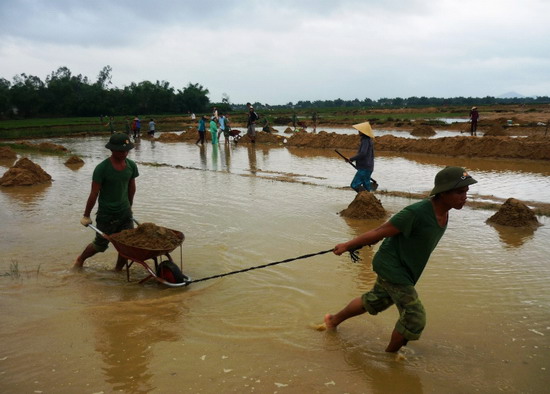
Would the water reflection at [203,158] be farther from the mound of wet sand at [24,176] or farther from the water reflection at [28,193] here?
the water reflection at [28,193]

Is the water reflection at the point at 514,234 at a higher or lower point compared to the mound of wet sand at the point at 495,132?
lower

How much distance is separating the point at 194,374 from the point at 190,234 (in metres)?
3.92

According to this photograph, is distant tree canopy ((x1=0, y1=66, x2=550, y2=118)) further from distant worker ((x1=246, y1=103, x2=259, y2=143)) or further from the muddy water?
the muddy water

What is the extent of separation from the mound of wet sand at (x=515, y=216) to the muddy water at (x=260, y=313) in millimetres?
203

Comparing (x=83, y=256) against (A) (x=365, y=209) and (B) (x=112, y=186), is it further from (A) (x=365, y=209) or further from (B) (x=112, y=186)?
(A) (x=365, y=209)

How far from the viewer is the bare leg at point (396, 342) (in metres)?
3.42

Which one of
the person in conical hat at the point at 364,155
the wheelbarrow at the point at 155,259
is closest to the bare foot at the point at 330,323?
the wheelbarrow at the point at 155,259

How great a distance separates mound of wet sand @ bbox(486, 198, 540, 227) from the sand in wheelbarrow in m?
5.20

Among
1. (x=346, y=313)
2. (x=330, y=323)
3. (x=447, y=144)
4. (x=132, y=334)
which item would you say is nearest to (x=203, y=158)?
(x=447, y=144)

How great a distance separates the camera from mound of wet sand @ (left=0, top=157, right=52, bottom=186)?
37.7 feet

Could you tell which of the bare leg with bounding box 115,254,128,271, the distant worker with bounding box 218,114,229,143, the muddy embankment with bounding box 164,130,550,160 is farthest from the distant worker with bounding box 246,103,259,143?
the bare leg with bounding box 115,254,128,271

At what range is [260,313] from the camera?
440 cm

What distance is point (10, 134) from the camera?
99.8 ft

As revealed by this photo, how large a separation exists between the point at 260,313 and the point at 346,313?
936 millimetres
